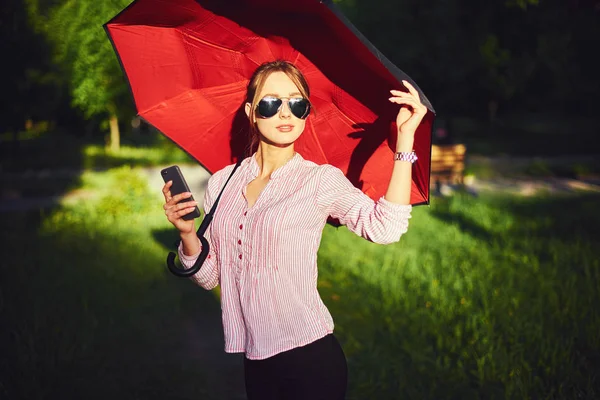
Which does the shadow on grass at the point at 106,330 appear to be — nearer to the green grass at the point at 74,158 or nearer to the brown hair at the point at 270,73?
the brown hair at the point at 270,73

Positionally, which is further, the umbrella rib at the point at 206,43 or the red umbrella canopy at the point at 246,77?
the umbrella rib at the point at 206,43

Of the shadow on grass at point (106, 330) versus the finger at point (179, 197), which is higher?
the finger at point (179, 197)

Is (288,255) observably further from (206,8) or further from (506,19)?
(506,19)

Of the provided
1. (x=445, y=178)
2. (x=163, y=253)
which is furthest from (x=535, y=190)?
(x=163, y=253)

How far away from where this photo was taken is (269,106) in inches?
85.7

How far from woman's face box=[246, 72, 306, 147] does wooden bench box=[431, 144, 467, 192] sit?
36.1 feet

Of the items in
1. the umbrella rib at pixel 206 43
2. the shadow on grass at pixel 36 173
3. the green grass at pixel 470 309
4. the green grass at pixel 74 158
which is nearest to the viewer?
the umbrella rib at pixel 206 43

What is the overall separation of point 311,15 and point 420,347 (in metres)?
3.37

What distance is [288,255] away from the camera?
6.94 feet

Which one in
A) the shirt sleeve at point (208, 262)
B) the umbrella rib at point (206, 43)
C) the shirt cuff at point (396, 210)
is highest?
the umbrella rib at point (206, 43)

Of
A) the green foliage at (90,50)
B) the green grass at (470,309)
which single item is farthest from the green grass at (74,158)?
the green grass at (470,309)

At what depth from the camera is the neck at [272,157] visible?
7.57ft

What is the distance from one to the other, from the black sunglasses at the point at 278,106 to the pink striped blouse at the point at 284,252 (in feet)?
0.72

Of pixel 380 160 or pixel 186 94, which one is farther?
pixel 186 94
